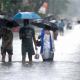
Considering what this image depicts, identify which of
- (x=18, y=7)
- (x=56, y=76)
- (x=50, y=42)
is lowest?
(x=56, y=76)

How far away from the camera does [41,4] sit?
6531 centimetres

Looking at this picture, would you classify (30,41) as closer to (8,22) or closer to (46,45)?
(46,45)

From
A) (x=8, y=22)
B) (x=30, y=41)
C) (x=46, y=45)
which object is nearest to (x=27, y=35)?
(x=30, y=41)

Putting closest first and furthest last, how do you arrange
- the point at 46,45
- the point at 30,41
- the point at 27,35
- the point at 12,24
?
the point at 27,35
the point at 30,41
the point at 46,45
the point at 12,24

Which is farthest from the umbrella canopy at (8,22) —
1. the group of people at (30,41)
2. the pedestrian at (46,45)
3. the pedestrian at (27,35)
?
the pedestrian at (46,45)

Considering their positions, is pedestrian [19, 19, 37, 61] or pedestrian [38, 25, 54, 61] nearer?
pedestrian [19, 19, 37, 61]

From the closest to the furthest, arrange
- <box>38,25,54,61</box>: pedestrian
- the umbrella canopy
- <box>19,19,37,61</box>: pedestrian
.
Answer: <box>19,19,37,61</box>: pedestrian, <box>38,25,54,61</box>: pedestrian, the umbrella canopy

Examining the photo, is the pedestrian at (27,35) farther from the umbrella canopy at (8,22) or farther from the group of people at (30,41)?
the umbrella canopy at (8,22)

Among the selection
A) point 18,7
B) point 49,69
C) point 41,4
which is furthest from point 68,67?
point 41,4

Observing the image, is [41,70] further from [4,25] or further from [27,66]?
[4,25]

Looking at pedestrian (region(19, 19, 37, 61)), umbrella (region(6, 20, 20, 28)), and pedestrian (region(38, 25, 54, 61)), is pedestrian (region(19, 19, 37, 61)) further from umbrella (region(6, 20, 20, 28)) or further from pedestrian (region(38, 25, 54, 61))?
umbrella (region(6, 20, 20, 28))

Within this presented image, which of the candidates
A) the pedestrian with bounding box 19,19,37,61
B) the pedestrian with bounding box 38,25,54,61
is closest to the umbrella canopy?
the pedestrian with bounding box 19,19,37,61

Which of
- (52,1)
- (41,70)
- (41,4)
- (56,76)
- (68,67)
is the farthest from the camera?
(52,1)

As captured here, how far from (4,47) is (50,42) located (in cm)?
151
